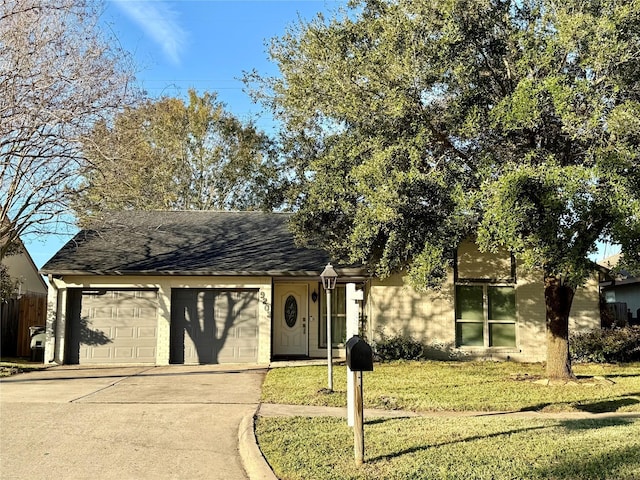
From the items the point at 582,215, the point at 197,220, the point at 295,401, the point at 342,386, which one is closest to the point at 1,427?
the point at 295,401

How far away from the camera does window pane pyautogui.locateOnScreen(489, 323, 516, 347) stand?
16312 mm

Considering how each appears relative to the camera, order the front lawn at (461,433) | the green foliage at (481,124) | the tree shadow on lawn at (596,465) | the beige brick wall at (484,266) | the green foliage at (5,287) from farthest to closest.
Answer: the green foliage at (5,287)
the beige brick wall at (484,266)
the green foliage at (481,124)
the front lawn at (461,433)
the tree shadow on lawn at (596,465)

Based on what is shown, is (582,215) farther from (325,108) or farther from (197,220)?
(197,220)

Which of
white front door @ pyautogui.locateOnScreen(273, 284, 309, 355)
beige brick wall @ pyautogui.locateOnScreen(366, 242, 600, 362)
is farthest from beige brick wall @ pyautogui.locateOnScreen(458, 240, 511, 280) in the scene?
white front door @ pyautogui.locateOnScreen(273, 284, 309, 355)

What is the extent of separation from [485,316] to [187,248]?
9.06 metres

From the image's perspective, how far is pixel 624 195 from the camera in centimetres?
881

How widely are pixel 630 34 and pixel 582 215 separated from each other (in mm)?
3127

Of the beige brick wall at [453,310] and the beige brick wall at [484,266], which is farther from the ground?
the beige brick wall at [484,266]

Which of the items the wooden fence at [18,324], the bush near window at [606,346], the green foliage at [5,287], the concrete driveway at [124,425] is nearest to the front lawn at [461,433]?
the concrete driveway at [124,425]

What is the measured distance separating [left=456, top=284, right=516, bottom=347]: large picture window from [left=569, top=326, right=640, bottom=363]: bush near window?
5.59 ft

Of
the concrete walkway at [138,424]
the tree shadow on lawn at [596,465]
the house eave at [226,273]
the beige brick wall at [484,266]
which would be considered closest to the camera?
the tree shadow on lawn at [596,465]

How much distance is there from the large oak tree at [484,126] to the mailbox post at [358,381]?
14.3 ft

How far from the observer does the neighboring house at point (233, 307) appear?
16.0 meters

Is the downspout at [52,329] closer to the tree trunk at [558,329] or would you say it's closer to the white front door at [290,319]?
the white front door at [290,319]
